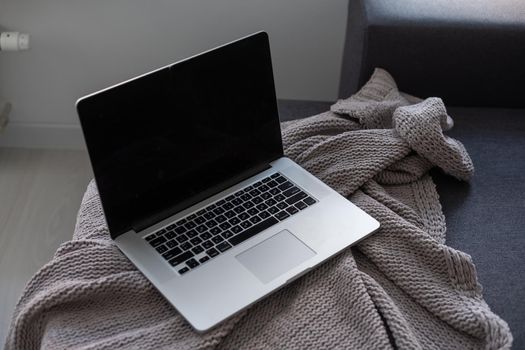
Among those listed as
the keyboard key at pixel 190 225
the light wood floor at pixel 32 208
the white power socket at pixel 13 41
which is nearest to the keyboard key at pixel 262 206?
the keyboard key at pixel 190 225

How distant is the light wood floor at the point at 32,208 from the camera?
57.7 inches

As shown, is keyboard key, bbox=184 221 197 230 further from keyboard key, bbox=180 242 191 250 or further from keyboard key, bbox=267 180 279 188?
keyboard key, bbox=267 180 279 188

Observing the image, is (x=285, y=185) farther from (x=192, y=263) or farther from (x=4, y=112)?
(x=4, y=112)

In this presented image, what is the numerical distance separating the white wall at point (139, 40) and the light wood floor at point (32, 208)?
0.13m

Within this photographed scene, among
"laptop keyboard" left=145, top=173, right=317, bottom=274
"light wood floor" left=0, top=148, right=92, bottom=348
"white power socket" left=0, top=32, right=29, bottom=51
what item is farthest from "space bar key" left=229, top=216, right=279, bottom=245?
"white power socket" left=0, top=32, right=29, bottom=51

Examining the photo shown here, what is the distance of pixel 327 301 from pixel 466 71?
657 millimetres

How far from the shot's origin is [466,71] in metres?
1.30

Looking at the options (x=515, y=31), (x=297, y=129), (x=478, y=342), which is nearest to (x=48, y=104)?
(x=297, y=129)

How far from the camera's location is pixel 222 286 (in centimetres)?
85

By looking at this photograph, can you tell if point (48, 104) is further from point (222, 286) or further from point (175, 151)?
point (222, 286)

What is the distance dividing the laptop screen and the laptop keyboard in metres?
0.03

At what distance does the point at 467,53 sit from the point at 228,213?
2.05 feet

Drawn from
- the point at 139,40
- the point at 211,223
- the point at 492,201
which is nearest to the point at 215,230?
the point at 211,223

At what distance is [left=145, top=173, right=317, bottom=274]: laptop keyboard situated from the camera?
2.92 ft
